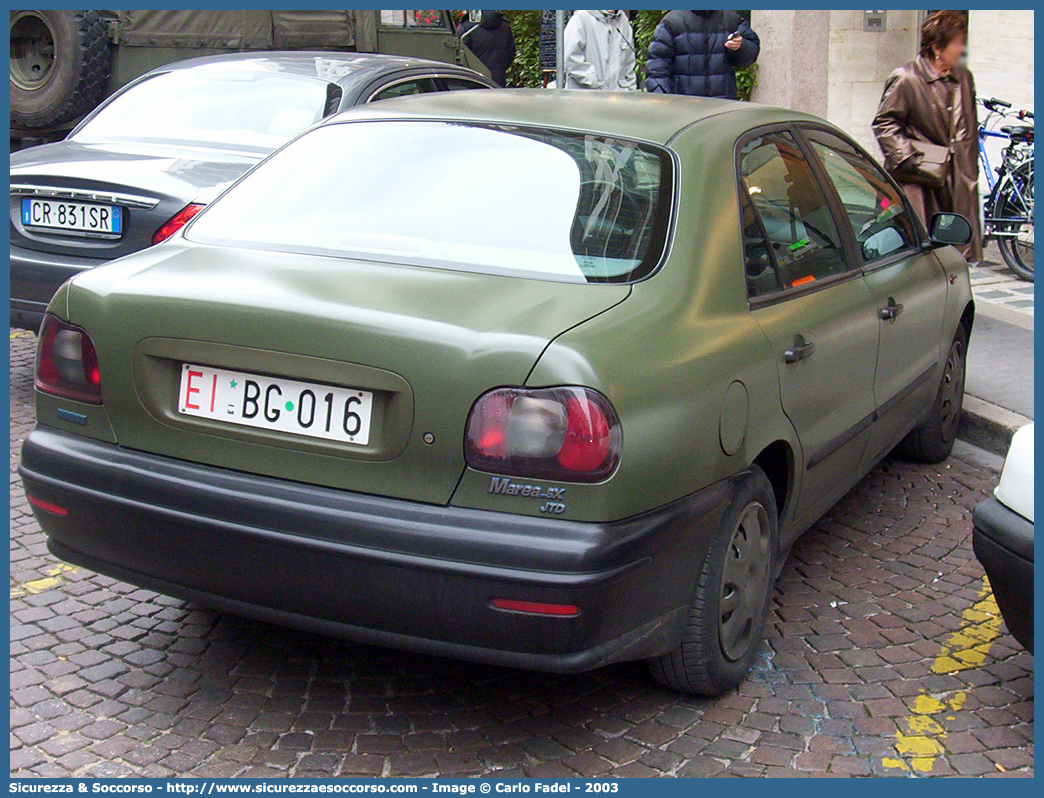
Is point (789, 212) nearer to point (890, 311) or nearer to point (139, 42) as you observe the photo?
point (890, 311)

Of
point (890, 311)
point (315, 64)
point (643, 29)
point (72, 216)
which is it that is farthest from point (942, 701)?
point (643, 29)

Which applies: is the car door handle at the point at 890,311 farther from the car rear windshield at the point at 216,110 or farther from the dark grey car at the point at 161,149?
the car rear windshield at the point at 216,110

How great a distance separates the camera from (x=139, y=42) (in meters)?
12.1

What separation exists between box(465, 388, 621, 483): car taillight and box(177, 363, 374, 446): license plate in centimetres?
28

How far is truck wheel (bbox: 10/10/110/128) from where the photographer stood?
11.8 metres

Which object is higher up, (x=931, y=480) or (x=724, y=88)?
(x=724, y=88)

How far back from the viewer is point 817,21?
12.0m

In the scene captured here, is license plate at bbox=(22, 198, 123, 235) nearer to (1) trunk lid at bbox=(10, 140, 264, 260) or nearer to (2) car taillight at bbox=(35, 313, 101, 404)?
(1) trunk lid at bbox=(10, 140, 264, 260)

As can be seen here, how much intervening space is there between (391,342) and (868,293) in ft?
6.51

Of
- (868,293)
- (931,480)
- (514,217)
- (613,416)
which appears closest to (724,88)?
(931,480)

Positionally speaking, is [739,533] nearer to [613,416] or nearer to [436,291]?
[613,416]

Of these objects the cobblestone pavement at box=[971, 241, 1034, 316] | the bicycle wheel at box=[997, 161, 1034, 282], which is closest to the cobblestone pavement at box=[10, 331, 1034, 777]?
the cobblestone pavement at box=[971, 241, 1034, 316]

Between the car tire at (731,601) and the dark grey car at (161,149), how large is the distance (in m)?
3.23

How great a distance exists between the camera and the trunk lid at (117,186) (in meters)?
5.75
